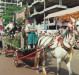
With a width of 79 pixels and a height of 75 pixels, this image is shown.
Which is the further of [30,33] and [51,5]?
[51,5]

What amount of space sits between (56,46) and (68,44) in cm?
49

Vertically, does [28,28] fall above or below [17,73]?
above

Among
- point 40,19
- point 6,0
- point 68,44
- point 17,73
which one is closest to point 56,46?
point 68,44

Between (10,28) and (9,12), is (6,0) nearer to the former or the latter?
(9,12)

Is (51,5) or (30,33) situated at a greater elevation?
(51,5)

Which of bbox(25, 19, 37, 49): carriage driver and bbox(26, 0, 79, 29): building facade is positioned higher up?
bbox(26, 0, 79, 29): building facade

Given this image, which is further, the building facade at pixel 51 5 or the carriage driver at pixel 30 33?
the building facade at pixel 51 5

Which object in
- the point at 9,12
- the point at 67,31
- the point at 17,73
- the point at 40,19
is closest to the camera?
the point at 67,31

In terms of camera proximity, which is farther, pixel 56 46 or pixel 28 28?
pixel 28 28

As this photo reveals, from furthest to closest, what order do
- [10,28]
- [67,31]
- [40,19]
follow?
1. [40,19]
2. [10,28]
3. [67,31]

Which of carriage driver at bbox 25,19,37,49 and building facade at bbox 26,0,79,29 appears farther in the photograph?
building facade at bbox 26,0,79,29

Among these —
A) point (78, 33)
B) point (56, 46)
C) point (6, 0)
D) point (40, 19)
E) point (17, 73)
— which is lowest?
point (17, 73)

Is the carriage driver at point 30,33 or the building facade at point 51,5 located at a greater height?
the building facade at point 51,5

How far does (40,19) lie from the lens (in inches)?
1492
